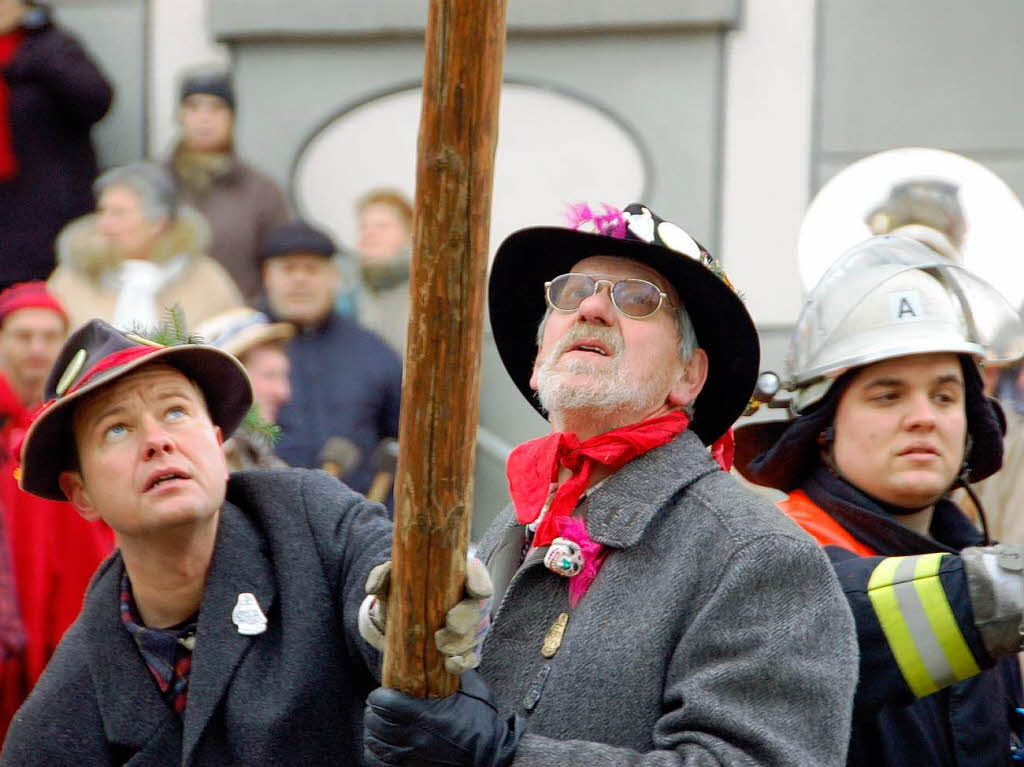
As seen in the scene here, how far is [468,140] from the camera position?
259 cm

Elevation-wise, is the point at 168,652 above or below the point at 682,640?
below

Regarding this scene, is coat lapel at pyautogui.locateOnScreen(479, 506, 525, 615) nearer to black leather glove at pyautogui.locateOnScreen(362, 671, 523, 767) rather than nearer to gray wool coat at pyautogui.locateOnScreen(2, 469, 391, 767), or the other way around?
gray wool coat at pyautogui.locateOnScreen(2, 469, 391, 767)

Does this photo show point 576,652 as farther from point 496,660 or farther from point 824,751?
point 824,751

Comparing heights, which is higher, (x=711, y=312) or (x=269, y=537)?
(x=711, y=312)

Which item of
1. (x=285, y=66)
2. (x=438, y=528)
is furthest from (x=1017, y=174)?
(x=438, y=528)

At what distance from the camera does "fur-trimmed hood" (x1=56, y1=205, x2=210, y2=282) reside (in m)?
6.23

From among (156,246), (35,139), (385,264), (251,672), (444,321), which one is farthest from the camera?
(35,139)

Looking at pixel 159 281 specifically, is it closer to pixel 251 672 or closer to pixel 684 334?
pixel 251 672

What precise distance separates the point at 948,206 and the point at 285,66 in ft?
10.7

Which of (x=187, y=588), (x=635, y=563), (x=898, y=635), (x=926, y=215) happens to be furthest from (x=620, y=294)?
(x=926, y=215)

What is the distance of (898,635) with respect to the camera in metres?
3.23

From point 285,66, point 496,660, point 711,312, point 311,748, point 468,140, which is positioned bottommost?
point 311,748

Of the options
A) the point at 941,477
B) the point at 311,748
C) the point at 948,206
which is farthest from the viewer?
the point at 948,206

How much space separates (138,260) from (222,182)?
42cm
